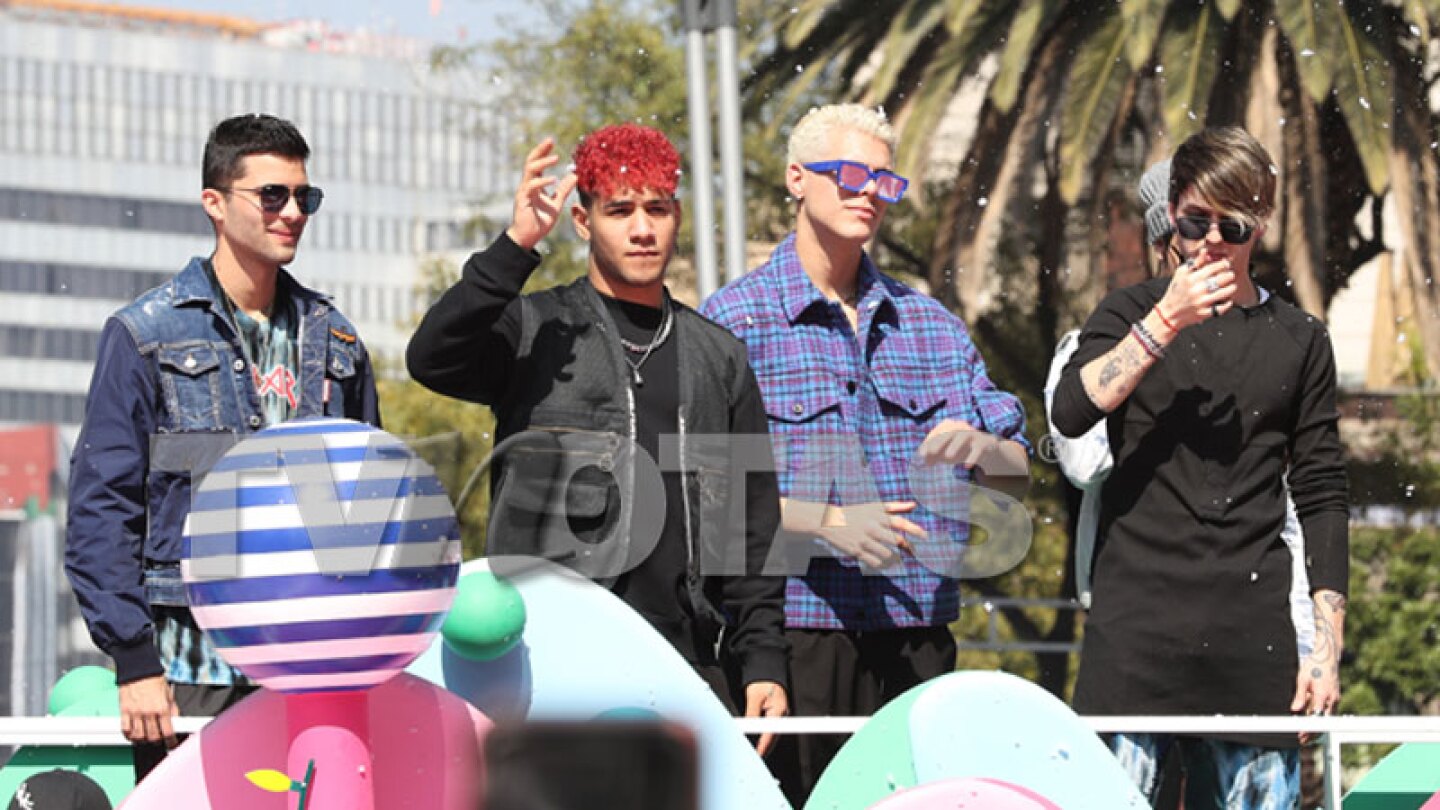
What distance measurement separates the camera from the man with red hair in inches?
157

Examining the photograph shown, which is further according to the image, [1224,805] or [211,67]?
[211,67]

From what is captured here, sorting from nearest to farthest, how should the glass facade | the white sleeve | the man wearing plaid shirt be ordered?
the white sleeve → the man wearing plaid shirt → the glass facade

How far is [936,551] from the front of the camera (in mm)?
Answer: 4723

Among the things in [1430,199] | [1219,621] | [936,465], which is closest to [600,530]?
[936,465]

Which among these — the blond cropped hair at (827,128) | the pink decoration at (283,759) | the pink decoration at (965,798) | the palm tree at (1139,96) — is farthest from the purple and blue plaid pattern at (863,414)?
the palm tree at (1139,96)

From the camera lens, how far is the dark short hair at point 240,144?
4.21 metres

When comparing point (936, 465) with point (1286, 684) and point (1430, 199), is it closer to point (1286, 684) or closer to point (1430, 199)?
point (1286, 684)

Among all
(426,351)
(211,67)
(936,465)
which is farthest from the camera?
(211,67)

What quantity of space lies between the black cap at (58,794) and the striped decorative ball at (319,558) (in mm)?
861

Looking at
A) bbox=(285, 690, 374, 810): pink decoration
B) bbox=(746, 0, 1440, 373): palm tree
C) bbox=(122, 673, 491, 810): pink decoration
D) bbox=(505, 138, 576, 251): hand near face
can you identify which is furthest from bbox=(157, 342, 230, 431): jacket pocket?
bbox=(746, 0, 1440, 373): palm tree

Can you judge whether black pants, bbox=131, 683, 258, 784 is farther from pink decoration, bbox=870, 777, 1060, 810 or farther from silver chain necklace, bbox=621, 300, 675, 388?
pink decoration, bbox=870, 777, 1060, 810

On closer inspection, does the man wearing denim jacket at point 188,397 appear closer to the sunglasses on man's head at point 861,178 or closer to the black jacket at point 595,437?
the black jacket at point 595,437

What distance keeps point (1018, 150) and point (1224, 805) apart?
33.4ft

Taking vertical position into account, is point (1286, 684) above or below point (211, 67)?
below
